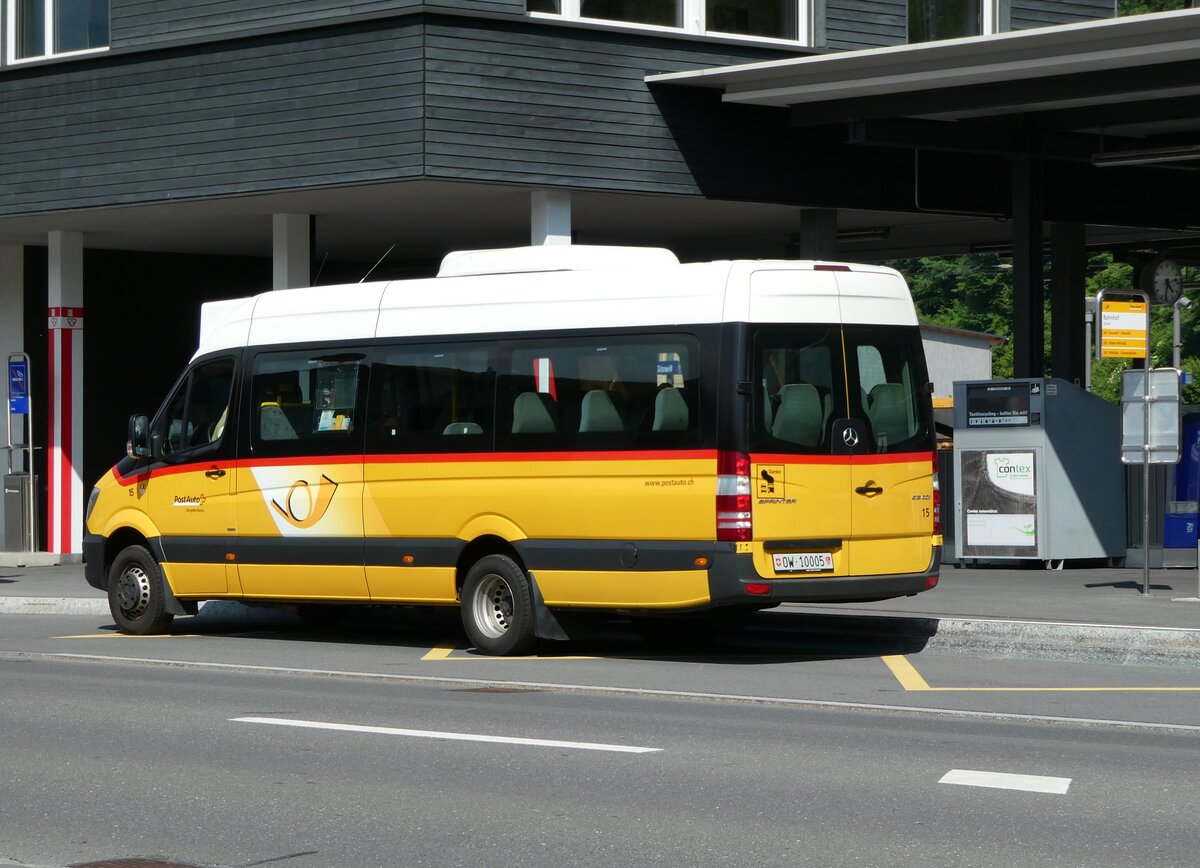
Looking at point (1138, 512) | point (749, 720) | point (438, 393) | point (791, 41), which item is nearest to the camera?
point (749, 720)

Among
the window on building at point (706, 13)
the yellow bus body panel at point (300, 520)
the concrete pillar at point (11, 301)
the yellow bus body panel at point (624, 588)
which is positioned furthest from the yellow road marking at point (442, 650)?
the concrete pillar at point (11, 301)

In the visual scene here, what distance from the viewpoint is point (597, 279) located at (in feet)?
44.2

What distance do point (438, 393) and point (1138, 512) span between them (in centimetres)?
887

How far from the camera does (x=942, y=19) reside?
75.1 ft

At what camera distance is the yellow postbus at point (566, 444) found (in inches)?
503

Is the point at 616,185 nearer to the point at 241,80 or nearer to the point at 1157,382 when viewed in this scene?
the point at 241,80

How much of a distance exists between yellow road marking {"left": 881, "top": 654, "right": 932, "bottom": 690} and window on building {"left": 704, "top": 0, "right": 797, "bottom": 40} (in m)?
9.32

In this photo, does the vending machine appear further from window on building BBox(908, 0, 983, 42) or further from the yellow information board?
window on building BBox(908, 0, 983, 42)

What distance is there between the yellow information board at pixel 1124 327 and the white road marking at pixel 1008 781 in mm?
10449

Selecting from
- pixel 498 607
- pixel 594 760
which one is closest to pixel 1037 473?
pixel 498 607

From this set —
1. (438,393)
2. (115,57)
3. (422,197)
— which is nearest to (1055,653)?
(438,393)

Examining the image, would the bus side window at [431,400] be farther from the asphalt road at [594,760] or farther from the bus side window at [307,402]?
the asphalt road at [594,760]

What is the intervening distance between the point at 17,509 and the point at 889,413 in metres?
14.4

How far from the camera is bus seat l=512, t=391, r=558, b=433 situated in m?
13.5
